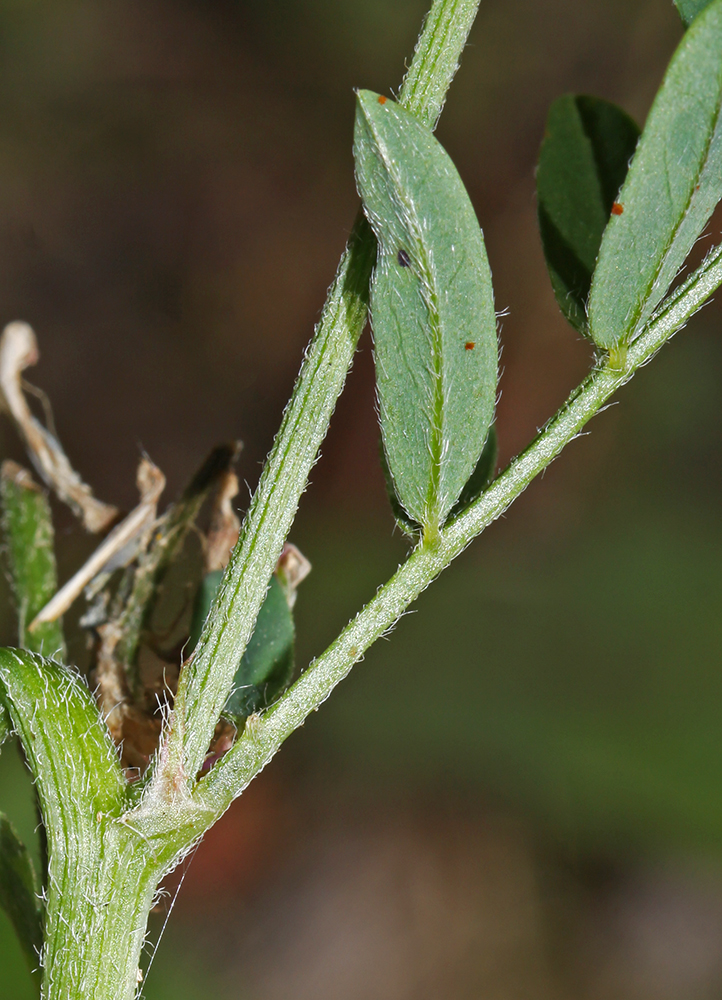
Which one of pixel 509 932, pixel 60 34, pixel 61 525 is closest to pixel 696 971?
pixel 509 932

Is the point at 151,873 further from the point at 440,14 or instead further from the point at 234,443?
the point at 440,14

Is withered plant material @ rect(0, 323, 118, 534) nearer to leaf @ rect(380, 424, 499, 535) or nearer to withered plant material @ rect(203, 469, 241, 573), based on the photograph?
withered plant material @ rect(203, 469, 241, 573)

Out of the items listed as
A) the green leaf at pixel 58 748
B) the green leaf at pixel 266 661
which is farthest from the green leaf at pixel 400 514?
the green leaf at pixel 58 748

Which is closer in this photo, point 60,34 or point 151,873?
point 151,873

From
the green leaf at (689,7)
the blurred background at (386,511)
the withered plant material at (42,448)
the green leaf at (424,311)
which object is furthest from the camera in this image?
the blurred background at (386,511)

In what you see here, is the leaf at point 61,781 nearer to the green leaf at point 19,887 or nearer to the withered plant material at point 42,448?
the green leaf at point 19,887

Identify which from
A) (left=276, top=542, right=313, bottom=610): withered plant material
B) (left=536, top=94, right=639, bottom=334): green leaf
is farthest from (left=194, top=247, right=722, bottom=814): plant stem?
(left=276, top=542, right=313, bottom=610): withered plant material
